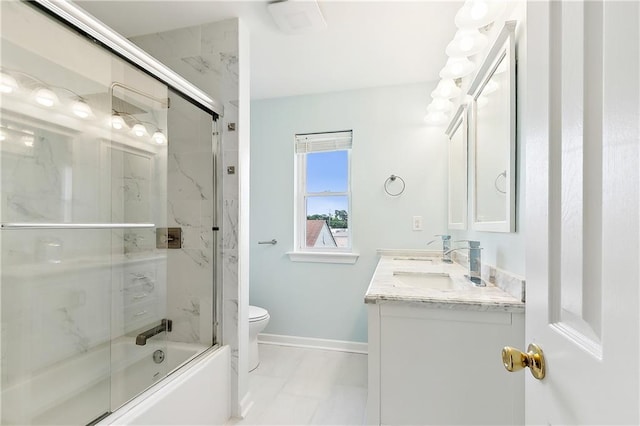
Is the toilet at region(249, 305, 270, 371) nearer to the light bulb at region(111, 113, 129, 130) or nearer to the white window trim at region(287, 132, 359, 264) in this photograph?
the white window trim at region(287, 132, 359, 264)

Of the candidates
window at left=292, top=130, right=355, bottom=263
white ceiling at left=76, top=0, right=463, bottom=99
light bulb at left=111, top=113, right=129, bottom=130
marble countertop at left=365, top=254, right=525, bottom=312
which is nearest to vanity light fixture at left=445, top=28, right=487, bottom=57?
white ceiling at left=76, top=0, right=463, bottom=99

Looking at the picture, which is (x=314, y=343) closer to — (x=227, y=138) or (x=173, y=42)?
(x=227, y=138)

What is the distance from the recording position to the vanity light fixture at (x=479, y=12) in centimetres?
124

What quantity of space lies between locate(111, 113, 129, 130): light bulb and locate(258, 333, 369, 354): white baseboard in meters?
2.06

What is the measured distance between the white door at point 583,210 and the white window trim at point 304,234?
6.65 feet

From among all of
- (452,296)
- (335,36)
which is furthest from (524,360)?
(335,36)

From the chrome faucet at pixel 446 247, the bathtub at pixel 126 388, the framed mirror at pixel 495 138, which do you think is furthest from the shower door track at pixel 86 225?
the chrome faucet at pixel 446 247

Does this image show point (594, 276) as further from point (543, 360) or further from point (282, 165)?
point (282, 165)

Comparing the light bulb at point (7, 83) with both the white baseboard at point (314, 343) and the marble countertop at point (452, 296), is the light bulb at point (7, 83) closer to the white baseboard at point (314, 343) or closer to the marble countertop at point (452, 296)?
the marble countertop at point (452, 296)

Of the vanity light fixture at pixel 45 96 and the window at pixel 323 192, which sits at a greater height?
the vanity light fixture at pixel 45 96

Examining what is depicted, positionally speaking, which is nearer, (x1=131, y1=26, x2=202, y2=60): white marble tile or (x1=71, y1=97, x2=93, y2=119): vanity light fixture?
(x1=71, y1=97, x2=93, y2=119): vanity light fixture

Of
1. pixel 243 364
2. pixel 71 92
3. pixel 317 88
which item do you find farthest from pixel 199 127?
pixel 243 364

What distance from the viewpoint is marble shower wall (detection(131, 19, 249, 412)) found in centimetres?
A: 170

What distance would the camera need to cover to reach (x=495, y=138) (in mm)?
1394
